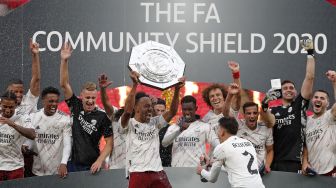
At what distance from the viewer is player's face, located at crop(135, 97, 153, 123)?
23.2ft

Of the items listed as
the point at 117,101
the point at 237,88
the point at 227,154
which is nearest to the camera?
the point at 227,154

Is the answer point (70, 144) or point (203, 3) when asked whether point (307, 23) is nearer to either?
point (203, 3)

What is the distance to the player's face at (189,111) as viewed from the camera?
751 cm

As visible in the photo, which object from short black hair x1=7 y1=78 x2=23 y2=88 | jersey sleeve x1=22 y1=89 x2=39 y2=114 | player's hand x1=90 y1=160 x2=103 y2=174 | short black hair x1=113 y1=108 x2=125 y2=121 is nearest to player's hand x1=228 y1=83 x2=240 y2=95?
short black hair x1=113 y1=108 x2=125 y2=121

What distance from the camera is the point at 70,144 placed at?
7.60 m

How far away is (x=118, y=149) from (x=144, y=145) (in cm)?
61

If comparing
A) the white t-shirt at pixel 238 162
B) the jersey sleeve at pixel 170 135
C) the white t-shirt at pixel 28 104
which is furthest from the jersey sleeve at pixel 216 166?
the white t-shirt at pixel 28 104

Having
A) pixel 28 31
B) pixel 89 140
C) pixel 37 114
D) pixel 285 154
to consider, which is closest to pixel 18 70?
pixel 28 31

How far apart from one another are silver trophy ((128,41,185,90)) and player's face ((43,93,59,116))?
82 cm

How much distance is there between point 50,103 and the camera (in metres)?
7.71

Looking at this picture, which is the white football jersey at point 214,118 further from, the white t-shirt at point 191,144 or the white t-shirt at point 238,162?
the white t-shirt at point 238,162

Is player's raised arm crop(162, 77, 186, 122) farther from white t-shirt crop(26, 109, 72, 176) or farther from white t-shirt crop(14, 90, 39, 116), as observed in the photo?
white t-shirt crop(14, 90, 39, 116)

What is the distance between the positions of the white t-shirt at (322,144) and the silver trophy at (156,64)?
144cm

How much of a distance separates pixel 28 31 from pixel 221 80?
7.51 ft
